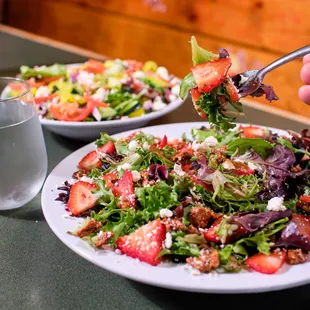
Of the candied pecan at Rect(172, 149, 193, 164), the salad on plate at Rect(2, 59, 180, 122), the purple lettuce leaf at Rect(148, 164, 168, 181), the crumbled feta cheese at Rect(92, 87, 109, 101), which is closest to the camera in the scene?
the purple lettuce leaf at Rect(148, 164, 168, 181)

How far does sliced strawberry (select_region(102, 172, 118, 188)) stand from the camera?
122cm

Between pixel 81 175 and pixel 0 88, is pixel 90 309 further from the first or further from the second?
pixel 0 88

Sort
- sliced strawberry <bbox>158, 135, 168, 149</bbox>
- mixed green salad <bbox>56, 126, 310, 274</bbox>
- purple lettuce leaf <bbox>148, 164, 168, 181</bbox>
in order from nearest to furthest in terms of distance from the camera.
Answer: mixed green salad <bbox>56, 126, 310, 274</bbox>
purple lettuce leaf <bbox>148, 164, 168, 181</bbox>
sliced strawberry <bbox>158, 135, 168, 149</bbox>

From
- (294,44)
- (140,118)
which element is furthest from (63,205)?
(294,44)

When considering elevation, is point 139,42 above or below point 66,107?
below

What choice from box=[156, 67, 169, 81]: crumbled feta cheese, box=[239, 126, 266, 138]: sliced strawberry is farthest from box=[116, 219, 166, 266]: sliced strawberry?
box=[156, 67, 169, 81]: crumbled feta cheese

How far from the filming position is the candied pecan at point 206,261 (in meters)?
0.94

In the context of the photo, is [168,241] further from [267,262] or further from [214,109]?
[214,109]

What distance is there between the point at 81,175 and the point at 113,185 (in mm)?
168

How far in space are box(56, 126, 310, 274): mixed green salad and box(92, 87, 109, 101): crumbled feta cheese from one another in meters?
0.39

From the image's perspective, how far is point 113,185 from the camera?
1213 millimetres

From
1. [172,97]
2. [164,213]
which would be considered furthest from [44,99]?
[164,213]

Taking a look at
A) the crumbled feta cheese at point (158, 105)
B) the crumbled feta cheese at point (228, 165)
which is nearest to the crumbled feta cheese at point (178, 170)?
the crumbled feta cheese at point (228, 165)

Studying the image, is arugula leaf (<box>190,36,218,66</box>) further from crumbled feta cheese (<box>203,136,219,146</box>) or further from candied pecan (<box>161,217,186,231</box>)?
candied pecan (<box>161,217,186,231</box>)
